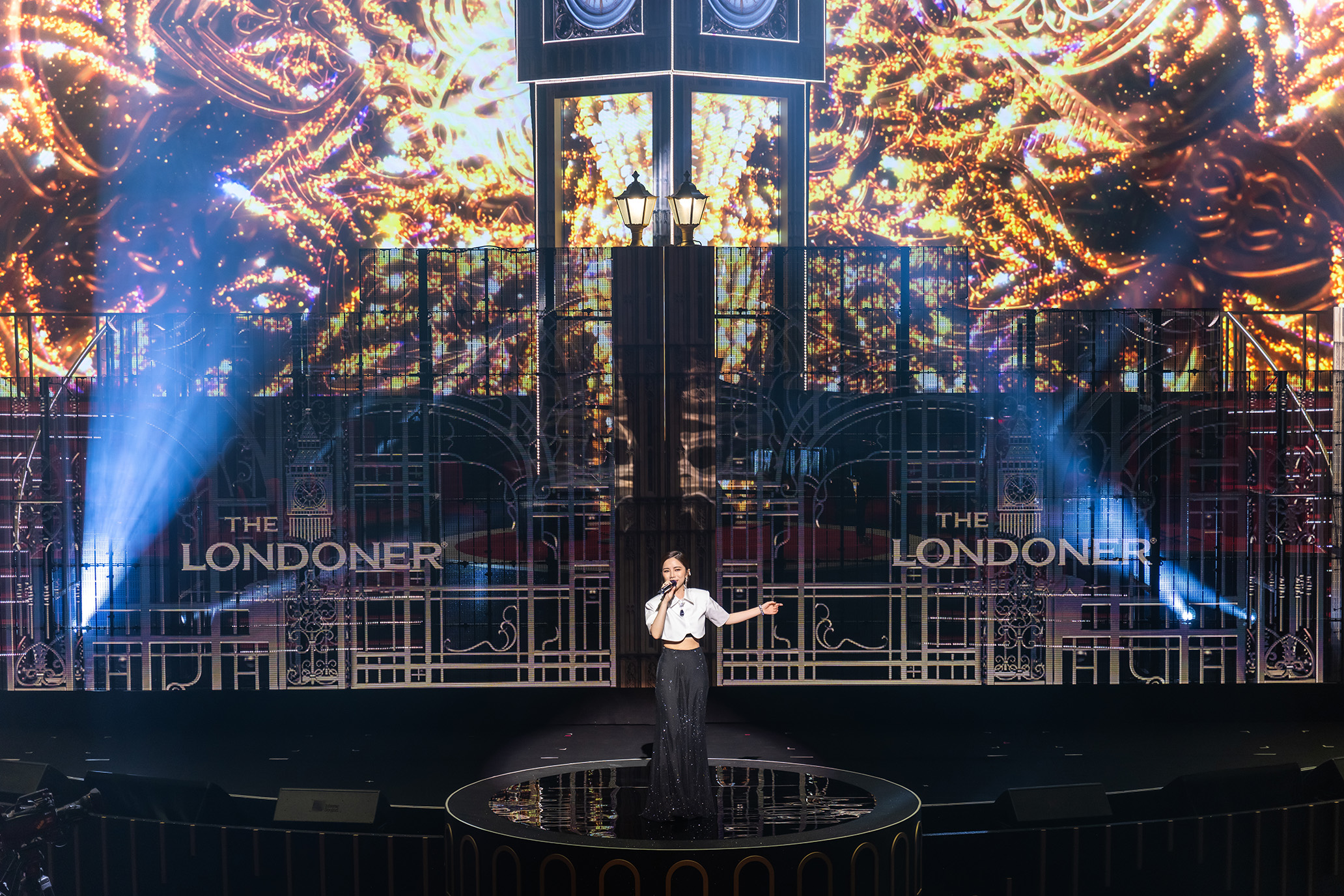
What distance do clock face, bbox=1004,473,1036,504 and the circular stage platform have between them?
2.59 m

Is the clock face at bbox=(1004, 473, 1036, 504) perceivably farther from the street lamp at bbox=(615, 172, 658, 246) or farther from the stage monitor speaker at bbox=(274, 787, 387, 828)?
the stage monitor speaker at bbox=(274, 787, 387, 828)

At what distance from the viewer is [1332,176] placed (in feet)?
50.8

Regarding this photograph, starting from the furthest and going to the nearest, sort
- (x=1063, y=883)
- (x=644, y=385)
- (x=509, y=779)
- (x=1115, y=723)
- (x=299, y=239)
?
(x=299, y=239) → (x=1115, y=723) → (x=644, y=385) → (x=509, y=779) → (x=1063, y=883)

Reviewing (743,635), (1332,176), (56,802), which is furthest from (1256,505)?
(1332,176)

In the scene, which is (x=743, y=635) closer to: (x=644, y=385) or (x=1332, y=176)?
(x=644, y=385)

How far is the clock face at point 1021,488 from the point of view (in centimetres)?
753

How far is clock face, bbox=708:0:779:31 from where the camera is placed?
35.0ft

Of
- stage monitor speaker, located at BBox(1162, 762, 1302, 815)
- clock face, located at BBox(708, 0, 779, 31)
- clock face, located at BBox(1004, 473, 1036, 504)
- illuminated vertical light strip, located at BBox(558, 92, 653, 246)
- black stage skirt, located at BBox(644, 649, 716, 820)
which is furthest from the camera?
illuminated vertical light strip, located at BBox(558, 92, 653, 246)

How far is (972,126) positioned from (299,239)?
8.19m

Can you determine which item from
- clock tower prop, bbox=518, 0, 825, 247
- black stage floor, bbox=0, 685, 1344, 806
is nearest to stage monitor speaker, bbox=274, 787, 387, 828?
black stage floor, bbox=0, 685, 1344, 806

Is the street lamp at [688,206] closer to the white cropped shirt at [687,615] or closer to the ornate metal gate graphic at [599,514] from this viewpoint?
the ornate metal gate graphic at [599,514]

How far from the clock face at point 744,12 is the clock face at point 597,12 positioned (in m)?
0.80

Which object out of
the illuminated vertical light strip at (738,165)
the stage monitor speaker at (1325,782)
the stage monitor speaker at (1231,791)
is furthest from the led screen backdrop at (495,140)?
the stage monitor speaker at (1231,791)

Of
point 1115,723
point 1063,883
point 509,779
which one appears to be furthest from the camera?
point 1115,723
